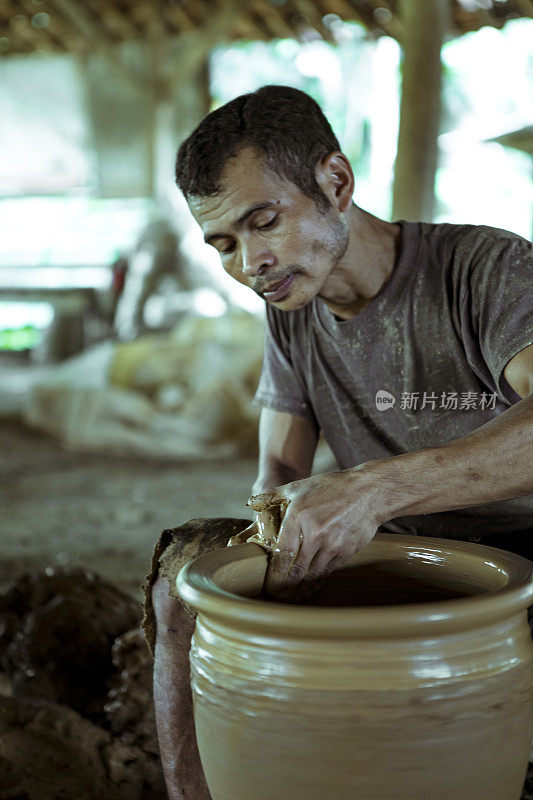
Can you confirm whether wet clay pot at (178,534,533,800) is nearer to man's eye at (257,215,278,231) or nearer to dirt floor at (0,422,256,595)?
man's eye at (257,215,278,231)

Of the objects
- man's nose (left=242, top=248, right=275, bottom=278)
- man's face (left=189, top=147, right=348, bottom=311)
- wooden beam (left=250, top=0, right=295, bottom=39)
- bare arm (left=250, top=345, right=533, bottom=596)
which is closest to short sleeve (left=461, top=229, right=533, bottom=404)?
bare arm (left=250, top=345, right=533, bottom=596)

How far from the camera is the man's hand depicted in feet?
4.26

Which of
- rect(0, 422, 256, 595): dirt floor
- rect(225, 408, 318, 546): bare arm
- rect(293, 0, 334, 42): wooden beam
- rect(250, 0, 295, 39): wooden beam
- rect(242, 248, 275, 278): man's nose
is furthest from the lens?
rect(250, 0, 295, 39): wooden beam

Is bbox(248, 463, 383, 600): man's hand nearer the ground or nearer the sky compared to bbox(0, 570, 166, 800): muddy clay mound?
nearer the sky

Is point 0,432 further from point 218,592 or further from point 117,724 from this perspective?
point 218,592

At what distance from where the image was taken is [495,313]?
1607 mm

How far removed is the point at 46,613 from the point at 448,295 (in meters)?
1.48

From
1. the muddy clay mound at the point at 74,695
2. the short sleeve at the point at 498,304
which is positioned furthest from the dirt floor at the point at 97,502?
the short sleeve at the point at 498,304

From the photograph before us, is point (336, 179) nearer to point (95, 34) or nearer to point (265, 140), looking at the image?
point (265, 140)

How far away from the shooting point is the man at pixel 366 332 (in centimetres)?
138

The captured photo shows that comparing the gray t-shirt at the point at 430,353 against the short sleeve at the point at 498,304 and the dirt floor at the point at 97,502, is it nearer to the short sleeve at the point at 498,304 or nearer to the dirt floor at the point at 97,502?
the short sleeve at the point at 498,304

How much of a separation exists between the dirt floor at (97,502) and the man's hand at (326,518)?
7.41 feet

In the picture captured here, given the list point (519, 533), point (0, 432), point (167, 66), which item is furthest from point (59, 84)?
point (519, 533)

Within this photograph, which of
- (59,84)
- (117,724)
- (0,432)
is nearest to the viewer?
(117,724)
